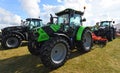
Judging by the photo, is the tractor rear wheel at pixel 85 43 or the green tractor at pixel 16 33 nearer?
the tractor rear wheel at pixel 85 43

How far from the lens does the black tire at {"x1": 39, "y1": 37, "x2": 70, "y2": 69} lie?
7098 mm

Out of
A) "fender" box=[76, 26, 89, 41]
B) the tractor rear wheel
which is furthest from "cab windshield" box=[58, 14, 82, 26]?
the tractor rear wheel

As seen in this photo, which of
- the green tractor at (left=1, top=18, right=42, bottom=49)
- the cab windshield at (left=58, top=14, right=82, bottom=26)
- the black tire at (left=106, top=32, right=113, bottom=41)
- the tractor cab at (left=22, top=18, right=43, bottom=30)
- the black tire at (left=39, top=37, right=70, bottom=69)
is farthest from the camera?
the tractor cab at (left=22, top=18, right=43, bottom=30)

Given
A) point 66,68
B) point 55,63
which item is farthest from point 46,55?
point 66,68

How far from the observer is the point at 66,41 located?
8180mm

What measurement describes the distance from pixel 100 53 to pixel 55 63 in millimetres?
3619

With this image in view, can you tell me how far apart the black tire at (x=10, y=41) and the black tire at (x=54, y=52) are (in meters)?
6.84

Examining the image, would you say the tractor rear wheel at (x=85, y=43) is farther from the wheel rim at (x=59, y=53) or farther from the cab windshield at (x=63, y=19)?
the wheel rim at (x=59, y=53)

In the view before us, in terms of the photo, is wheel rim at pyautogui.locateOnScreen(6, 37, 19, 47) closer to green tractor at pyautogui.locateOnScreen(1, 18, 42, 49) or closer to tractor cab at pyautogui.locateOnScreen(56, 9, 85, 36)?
green tractor at pyautogui.locateOnScreen(1, 18, 42, 49)

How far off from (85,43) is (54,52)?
315 centimetres

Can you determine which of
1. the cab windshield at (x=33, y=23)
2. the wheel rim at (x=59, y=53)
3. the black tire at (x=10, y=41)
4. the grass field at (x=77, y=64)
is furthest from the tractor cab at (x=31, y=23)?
the wheel rim at (x=59, y=53)

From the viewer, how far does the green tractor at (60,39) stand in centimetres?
726

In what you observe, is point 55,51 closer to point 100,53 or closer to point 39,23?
point 100,53

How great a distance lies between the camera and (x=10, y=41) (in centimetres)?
1391
